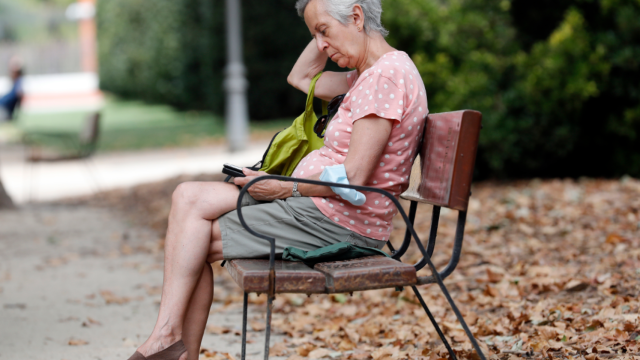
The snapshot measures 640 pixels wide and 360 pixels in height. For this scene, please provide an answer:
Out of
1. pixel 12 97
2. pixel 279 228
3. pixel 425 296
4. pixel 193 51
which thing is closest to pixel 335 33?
pixel 279 228

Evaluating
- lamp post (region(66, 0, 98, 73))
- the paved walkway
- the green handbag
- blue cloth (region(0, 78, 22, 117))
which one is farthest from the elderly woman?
lamp post (region(66, 0, 98, 73))

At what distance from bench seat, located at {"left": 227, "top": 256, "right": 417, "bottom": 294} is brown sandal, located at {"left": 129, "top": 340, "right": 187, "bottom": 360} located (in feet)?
1.31

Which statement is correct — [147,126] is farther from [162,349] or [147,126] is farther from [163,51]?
[162,349]

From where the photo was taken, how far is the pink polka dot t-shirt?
8.14ft

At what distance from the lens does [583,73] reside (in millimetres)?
6859

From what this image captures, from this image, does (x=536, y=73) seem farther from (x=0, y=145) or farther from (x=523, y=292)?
(x=0, y=145)

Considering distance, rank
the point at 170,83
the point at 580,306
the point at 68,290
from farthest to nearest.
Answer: the point at 170,83 < the point at 68,290 < the point at 580,306

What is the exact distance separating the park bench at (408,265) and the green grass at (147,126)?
33.4 ft

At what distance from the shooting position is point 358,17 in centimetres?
266

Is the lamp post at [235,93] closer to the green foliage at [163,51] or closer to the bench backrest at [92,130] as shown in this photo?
the bench backrest at [92,130]

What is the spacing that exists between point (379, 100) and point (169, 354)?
1.21 m

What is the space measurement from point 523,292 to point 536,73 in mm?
3730

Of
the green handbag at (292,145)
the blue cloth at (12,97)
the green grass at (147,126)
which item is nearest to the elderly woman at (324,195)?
the green handbag at (292,145)

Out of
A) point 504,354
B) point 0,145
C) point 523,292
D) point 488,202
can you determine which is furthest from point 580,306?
point 0,145
